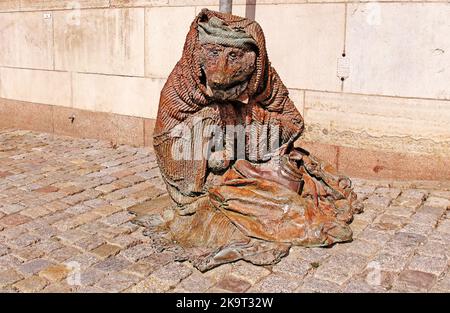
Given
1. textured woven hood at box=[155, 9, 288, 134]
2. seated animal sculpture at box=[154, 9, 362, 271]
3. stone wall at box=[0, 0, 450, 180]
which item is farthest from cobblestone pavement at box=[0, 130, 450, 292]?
textured woven hood at box=[155, 9, 288, 134]

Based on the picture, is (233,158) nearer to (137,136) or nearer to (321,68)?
(321,68)

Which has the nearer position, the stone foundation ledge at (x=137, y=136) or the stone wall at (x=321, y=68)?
the stone wall at (x=321, y=68)

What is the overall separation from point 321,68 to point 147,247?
3.24 metres

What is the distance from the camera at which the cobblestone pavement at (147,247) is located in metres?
3.54

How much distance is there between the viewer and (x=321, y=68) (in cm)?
621

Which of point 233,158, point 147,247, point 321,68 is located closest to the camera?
point 147,247

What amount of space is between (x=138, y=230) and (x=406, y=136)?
322 cm

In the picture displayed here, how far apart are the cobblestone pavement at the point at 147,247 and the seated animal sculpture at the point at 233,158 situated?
0.18 meters

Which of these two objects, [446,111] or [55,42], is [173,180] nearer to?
[446,111]

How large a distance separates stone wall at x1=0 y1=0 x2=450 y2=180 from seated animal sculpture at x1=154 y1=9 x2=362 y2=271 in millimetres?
1766

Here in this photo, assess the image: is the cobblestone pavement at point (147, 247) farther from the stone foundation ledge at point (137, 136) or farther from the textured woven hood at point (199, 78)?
the textured woven hood at point (199, 78)

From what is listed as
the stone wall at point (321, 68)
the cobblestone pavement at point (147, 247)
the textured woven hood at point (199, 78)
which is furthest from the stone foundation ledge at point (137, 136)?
the textured woven hood at point (199, 78)

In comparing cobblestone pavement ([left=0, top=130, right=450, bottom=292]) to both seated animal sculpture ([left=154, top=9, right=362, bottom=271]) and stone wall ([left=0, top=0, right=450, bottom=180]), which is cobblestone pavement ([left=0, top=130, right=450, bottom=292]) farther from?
stone wall ([left=0, top=0, right=450, bottom=180])

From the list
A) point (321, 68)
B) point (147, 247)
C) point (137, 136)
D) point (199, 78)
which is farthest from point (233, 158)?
point (137, 136)
